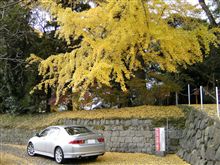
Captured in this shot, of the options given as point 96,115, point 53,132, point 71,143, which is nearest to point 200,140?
point 71,143

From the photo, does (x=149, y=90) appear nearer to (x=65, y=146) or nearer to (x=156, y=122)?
(x=156, y=122)

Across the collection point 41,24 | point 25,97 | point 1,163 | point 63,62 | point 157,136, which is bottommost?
point 1,163

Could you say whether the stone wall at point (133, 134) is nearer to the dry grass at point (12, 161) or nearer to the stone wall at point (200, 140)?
the stone wall at point (200, 140)

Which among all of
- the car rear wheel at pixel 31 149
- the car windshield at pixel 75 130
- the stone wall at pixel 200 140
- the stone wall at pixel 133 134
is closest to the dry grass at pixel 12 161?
the car rear wheel at pixel 31 149

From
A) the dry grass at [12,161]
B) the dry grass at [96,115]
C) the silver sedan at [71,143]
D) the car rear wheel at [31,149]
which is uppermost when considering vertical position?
the dry grass at [96,115]

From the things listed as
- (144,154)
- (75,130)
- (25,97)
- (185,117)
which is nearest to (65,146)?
(75,130)

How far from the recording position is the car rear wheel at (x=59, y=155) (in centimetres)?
1116

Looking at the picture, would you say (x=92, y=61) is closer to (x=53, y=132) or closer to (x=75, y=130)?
(x=75, y=130)

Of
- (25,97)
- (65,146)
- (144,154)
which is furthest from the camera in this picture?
(25,97)

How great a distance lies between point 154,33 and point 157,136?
3.88 m

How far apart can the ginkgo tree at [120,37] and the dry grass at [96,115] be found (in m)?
1.88

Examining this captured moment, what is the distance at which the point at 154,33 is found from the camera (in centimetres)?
1165

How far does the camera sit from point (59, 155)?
11.3m

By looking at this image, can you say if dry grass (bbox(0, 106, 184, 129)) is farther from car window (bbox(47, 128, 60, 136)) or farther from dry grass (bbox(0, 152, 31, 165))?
dry grass (bbox(0, 152, 31, 165))
